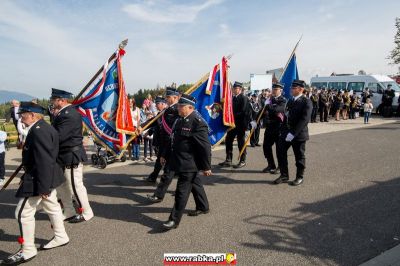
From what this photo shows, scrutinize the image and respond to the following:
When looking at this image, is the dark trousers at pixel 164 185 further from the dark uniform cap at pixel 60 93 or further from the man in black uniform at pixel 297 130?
the man in black uniform at pixel 297 130

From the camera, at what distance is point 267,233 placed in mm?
4266

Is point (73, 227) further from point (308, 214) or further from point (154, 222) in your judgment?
point (308, 214)

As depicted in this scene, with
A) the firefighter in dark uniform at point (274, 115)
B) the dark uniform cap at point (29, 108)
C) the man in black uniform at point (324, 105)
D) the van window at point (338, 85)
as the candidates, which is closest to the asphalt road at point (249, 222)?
the firefighter in dark uniform at point (274, 115)

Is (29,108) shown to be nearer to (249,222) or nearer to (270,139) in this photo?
(249,222)

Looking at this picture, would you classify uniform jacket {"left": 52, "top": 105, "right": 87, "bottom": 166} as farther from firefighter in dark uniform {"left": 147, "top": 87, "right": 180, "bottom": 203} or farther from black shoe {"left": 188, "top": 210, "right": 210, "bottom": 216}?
black shoe {"left": 188, "top": 210, "right": 210, "bottom": 216}

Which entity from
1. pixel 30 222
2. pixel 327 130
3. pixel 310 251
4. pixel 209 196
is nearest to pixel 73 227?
pixel 30 222

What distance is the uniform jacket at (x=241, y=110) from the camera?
777 centimetres

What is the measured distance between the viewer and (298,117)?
623 cm

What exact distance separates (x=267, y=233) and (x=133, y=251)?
5.66 feet

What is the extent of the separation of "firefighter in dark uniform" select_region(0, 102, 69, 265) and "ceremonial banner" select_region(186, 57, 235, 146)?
13.4 feet

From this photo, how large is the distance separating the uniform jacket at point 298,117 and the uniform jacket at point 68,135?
3.85 meters

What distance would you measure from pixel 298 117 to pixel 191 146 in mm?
2615

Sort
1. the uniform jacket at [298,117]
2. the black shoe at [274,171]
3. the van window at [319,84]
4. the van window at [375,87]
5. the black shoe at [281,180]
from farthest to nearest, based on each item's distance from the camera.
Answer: the van window at [319,84], the van window at [375,87], the black shoe at [274,171], the black shoe at [281,180], the uniform jacket at [298,117]

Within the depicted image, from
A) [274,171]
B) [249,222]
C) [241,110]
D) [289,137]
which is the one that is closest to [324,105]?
[241,110]
